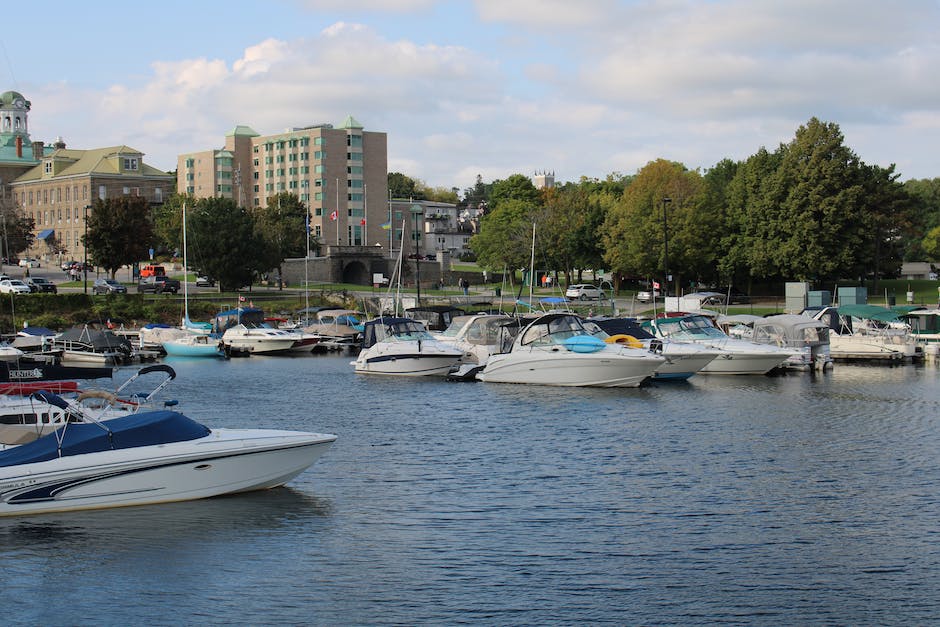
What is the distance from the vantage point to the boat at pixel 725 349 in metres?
48.5

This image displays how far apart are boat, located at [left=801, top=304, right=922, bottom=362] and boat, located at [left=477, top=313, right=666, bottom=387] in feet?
63.4

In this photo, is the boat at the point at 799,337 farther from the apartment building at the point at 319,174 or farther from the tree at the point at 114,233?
the apartment building at the point at 319,174

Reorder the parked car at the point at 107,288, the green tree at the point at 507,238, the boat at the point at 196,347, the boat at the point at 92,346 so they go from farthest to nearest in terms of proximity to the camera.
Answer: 1. the green tree at the point at 507,238
2. the parked car at the point at 107,288
3. the boat at the point at 196,347
4. the boat at the point at 92,346

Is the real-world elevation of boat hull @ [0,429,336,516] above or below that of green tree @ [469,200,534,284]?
below

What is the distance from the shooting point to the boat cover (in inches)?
823

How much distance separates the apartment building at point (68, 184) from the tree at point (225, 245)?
168 feet

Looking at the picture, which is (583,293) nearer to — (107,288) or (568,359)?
(107,288)

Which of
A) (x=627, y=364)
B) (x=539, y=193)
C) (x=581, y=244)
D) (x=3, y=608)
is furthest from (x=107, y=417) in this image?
(x=539, y=193)

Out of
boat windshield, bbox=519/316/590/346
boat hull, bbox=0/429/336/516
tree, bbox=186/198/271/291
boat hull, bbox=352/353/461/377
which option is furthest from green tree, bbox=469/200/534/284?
boat hull, bbox=0/429/336/516

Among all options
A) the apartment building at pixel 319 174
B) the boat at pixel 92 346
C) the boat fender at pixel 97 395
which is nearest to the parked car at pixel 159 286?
the boat at pixel 92 346

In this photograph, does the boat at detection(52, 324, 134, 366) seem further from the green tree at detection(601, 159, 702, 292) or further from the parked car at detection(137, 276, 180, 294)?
the green tree at detection(601, 159, 702, 292)

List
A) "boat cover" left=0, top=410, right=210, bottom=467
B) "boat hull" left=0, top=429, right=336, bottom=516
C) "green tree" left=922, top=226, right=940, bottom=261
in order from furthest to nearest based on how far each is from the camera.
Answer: "green tree" left=922, top=226, right=940, bottom=261 → "boat cover" left=0, top=410, right=210, bottom=467 → "boat hull" left=0, top=429, right=336, bottom=516

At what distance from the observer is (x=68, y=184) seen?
500 ft

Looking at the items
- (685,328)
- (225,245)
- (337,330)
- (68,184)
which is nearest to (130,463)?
(685,328)
